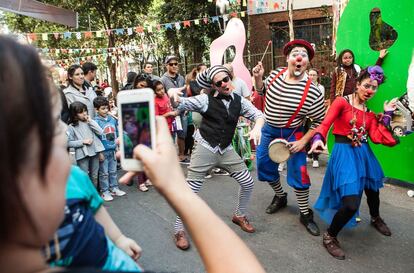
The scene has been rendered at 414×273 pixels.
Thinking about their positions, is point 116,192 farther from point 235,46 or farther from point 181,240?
point 235,46

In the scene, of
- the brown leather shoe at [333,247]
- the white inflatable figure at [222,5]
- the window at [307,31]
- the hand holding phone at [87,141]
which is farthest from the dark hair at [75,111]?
the window at [307,31]

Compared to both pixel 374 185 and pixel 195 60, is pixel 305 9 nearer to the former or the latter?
pixel 195 60

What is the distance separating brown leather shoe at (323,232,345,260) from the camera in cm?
323

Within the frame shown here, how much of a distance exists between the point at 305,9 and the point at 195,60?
5.23 m

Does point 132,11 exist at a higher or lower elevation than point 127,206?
higher

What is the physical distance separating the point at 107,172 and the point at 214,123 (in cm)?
215

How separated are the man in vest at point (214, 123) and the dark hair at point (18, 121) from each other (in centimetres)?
287

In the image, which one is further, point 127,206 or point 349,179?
point 127,206

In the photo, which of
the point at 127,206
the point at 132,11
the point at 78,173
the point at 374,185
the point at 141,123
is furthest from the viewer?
the point at 132,11

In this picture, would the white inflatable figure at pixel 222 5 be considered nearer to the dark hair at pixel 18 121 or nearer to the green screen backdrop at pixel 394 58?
the green screen backdrop at pixel 394 58

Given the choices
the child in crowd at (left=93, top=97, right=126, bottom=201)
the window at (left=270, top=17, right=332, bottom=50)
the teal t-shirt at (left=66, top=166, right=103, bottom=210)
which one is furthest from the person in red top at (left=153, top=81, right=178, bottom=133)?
the window at (left=270, top=17, right=332, bottom=50)

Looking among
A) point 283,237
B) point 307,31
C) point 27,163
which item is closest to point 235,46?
point 283,237

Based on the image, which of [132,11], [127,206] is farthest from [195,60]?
[127,206]

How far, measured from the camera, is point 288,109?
12.3 feet
